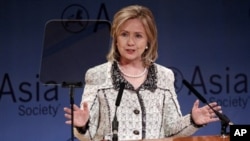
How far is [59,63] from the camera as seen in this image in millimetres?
2717

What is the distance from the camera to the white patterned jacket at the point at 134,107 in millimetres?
2539

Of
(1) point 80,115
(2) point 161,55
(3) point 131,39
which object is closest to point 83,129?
(1) point 80,115

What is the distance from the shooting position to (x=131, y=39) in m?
2.60

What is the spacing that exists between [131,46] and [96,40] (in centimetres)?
28

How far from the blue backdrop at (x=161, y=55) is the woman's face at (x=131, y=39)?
2.22m

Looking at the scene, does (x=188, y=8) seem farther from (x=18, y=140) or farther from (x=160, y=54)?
(x=18, y=140)

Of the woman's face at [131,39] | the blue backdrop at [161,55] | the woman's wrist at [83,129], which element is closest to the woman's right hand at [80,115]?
the woman's wrist at [83,129]

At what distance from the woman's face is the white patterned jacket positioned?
3.9 inches

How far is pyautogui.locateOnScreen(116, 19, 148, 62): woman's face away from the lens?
8.54ft

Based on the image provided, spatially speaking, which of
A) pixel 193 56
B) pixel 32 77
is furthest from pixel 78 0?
pixel 193 56

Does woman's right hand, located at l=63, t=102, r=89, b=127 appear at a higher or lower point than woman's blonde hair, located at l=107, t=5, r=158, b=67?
lower

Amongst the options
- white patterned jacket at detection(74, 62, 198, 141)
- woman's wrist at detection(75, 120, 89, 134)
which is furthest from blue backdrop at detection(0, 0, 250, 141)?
woman's wrist at detection(75, 120, 89, 134)

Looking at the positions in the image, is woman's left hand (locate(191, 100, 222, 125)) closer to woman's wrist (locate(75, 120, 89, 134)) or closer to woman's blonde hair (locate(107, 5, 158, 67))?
woman's blonde hair (locate(107, 5, 158, 67))

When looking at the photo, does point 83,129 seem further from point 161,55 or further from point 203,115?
point 161,55
